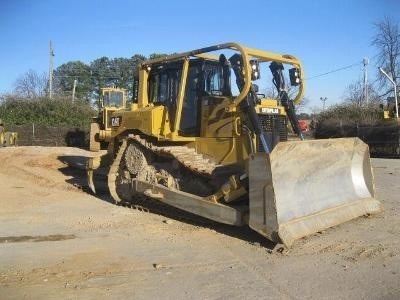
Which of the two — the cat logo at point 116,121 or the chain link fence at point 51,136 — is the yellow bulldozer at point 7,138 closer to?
the chain link fence at point 51,136

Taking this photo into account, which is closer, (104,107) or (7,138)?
(104,107)

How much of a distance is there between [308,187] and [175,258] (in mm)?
2515

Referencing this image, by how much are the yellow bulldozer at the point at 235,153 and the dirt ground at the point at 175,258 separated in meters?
0.36

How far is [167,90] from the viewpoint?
33.7 ft

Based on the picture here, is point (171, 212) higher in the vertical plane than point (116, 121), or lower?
lower

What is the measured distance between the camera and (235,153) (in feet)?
28.5

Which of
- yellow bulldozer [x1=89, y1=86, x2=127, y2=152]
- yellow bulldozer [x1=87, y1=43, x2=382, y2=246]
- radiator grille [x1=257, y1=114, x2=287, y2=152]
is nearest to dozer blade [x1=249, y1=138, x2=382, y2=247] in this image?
yellow bulldozer [x1=87, y1=43, x2=382, y2=246]

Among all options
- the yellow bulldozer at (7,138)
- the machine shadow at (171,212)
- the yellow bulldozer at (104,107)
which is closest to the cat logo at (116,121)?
the machine shadow at (171,212)

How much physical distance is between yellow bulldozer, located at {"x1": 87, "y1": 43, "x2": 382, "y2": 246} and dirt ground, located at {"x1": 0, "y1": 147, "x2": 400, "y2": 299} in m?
0.36

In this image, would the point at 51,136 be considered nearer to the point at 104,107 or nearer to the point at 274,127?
the point at 104,107

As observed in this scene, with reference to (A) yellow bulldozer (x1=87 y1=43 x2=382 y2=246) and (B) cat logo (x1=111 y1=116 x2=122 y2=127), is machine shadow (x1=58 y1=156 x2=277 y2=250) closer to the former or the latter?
(A) yellow bulldozer (x1=87 y1=43 x2=382 y2=246)

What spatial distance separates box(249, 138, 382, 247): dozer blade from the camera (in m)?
7.06

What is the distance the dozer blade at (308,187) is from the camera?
706 cm

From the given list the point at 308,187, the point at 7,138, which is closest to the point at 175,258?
the point at 308,187
